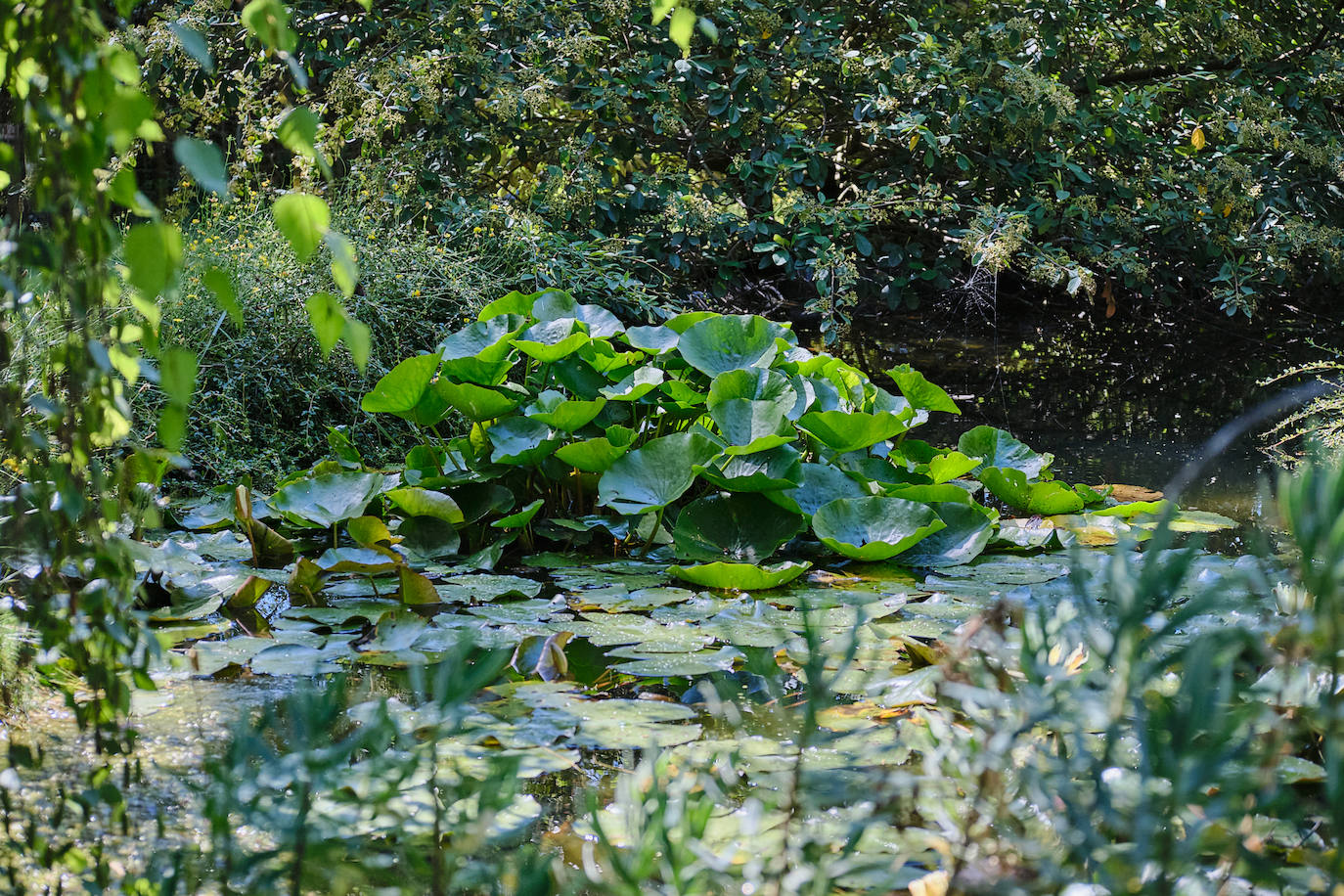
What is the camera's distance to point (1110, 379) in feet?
15.5

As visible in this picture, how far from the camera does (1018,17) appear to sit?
4.46 meters

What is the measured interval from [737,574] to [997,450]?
1.05 metres

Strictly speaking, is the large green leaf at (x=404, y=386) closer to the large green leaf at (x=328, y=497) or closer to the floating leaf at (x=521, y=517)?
the large green leaf at (x=328, y=497)

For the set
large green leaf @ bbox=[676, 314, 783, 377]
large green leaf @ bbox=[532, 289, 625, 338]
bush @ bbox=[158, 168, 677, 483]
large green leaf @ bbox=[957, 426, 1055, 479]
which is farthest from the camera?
bush @ bbox=[158, 168, 677, 483]

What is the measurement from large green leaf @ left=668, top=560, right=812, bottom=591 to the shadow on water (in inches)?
53.5

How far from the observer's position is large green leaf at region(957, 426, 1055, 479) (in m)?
2.85

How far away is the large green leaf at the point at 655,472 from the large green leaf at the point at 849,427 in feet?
0.86

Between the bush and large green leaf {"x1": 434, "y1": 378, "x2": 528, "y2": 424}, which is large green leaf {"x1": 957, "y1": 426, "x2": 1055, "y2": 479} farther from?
the bush

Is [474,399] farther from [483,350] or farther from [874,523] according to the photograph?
[874,523]

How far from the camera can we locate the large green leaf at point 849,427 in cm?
243

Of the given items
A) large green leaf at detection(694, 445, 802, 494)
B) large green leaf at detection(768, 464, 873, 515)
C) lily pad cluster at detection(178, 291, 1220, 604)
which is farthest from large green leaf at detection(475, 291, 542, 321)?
large green leaf at detection(768, 464, 873, 515)

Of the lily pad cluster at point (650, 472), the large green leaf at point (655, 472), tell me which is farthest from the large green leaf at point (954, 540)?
the large green leaf at point (655, 472)

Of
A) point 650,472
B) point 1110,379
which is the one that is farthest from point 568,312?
point 1110,379

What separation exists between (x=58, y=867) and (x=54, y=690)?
1.87 feet
